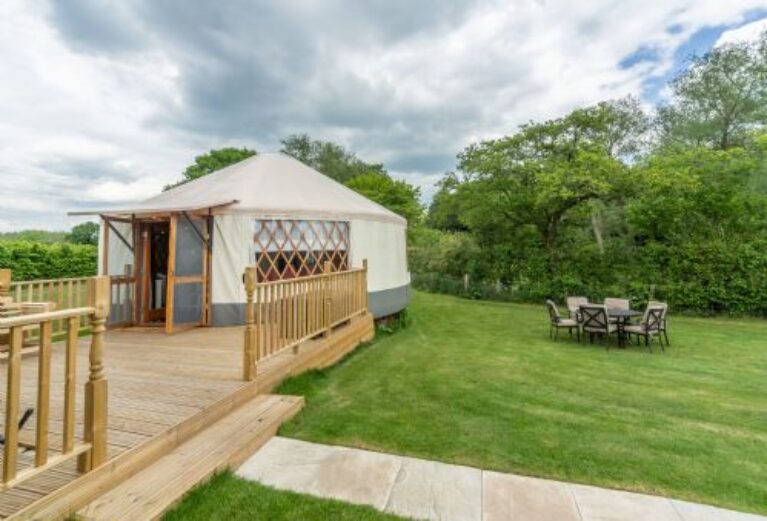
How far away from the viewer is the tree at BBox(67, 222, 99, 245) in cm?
1777

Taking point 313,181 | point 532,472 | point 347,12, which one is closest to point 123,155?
point 313,181

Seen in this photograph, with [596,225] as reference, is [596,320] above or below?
below

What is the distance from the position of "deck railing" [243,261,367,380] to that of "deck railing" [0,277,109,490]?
55.5 inches

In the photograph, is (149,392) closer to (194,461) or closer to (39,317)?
(194,461)

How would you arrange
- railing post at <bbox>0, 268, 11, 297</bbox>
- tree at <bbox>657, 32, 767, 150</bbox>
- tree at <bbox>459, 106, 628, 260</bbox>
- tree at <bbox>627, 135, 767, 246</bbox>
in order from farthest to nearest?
tree at <bbox>657, 32, 767, 150</bbox>
tree at <bbox>459, 106, 628, 260</bbox>
tree at <bbox>627, 135, 767, 246</bbox>
railing post at <bbox>0, 268, 11, 297</bbox>

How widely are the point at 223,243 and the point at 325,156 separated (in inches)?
879

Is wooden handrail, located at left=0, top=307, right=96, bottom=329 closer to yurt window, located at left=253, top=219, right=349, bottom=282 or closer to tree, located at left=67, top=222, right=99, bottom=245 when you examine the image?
yurt window, located at left=253, top=219, right=349, bottom=282

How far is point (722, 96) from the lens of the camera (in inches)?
509

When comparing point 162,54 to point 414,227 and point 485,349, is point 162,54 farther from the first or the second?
point 414,227

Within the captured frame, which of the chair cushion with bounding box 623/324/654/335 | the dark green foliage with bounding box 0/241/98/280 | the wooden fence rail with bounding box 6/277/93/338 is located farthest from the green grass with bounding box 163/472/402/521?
the dark green foliage with bounding box 0/241/98/280

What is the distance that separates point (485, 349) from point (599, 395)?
88.0 inches

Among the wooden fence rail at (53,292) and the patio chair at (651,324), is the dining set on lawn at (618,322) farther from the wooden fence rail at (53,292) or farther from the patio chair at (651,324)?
the wooden fence rail at (53,292)

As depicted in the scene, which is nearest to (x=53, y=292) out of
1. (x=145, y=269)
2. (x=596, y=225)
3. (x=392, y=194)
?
(x=145, y=269)

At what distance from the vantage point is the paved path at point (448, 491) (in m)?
2.03
